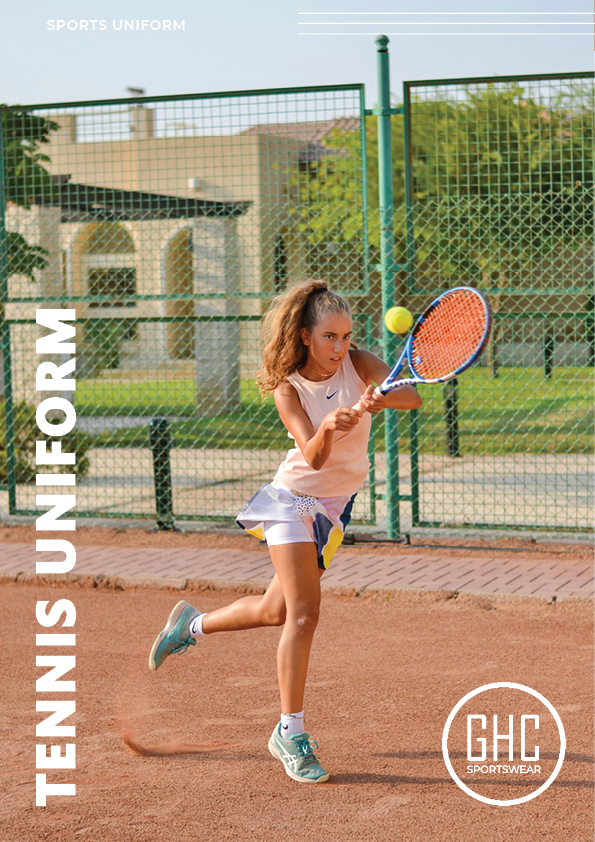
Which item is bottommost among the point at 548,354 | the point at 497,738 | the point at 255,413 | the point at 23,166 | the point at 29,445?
the point at 497,738

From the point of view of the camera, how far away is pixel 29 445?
30.3 feet

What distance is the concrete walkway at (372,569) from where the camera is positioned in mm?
6020

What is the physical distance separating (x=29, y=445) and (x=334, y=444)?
6.19m

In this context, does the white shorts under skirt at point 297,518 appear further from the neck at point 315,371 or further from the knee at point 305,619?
the neck at point 315,371

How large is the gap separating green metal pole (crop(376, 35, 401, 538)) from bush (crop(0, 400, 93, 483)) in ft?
11.4

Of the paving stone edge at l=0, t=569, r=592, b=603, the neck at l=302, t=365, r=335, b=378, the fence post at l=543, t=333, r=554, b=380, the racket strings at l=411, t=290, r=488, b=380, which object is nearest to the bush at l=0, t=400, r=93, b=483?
the paving stone edge at l=0, t=569, r=592, b=603

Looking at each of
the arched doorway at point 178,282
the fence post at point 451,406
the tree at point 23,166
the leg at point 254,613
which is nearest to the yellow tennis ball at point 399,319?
the leg at point 254,613

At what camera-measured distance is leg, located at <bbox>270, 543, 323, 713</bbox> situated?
3516 mm

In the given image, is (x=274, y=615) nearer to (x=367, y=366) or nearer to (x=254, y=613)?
(x=254, y=613)

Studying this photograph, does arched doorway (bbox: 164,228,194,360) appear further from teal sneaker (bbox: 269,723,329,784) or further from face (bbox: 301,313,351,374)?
teal sneaker (bbox: 269,723,329,784)

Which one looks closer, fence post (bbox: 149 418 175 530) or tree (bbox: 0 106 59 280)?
fence post (bbox: 149 418 175 530)

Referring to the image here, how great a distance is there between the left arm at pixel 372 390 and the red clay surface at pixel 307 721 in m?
1.29

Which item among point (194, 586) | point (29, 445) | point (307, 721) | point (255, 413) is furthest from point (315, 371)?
point (255, 413)

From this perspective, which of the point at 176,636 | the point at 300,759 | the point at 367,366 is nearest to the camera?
the point at 300,759
